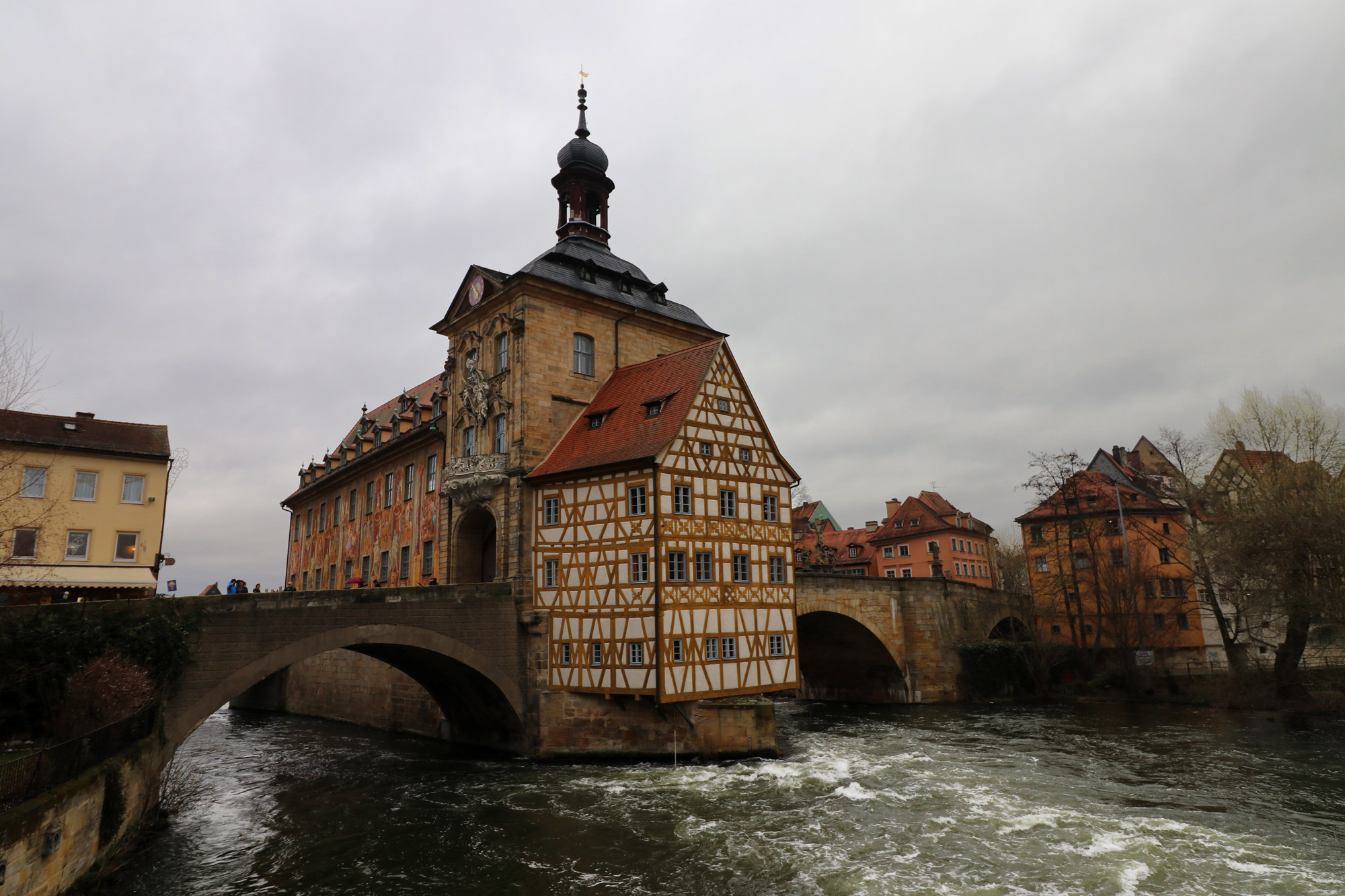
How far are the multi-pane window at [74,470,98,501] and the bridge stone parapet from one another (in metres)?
24.3

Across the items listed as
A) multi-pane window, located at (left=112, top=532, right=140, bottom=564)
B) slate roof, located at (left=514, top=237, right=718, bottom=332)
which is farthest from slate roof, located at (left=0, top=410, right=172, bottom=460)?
slate roof, located at (left=514, top=237, right=718, bottom=332)

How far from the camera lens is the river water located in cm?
1169

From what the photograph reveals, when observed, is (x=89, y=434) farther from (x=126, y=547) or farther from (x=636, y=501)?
(x=636, y=501)

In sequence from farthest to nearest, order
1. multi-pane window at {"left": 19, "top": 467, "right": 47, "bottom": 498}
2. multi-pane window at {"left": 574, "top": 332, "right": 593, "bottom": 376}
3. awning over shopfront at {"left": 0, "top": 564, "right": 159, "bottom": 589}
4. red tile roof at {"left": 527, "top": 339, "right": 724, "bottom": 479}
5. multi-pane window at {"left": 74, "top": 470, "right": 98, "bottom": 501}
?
multi-pane window at {"left": 574, "top": 332, "right": 593, "bottom": 376} → multi-pane window at {"left": 74, "top": 470, "right": 98, "bottom": 501} → multi-pane window at {"left": 19, "top": 467, "right": 47, "bottom": 498} → awning over shopfront at {"left": 0, "top": 564, "right": 159, "bottom": 589} → red tile roof at {"left": 527, "top": 339, "right": 724, "bottom": 479}

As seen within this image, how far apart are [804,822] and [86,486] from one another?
936 inches

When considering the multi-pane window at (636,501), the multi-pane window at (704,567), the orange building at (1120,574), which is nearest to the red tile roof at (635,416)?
the multi-pane window at (636,501)

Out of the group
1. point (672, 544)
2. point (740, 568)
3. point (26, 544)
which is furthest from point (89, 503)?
point (740, 568)

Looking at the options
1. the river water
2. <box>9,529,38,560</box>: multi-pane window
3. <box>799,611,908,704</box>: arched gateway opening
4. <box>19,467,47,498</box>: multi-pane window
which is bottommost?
the river water

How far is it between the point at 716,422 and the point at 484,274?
367 inches

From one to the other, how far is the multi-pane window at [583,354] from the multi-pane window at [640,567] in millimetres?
7134

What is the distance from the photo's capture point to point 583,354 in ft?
82.0

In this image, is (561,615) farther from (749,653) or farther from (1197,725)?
(1197,725)

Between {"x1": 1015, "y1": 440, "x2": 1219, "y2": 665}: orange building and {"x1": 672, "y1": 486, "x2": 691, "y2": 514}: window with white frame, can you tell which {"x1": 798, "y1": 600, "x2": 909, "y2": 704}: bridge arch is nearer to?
{"x1": 1015, "y1": 440, "x2": 1219, "y2": 665}: orange building

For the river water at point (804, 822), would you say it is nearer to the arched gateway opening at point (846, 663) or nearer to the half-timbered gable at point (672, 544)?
the half-timbered gable at point (672, 544)
